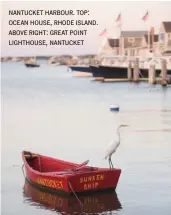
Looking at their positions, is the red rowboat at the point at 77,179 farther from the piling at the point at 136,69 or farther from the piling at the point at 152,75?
the piling at the point at 136,69

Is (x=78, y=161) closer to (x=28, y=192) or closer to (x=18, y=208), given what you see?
(x=28, y=192)

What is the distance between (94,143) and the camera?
1039 centimetres

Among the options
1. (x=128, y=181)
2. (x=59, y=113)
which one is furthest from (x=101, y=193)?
(x=59, y=113)

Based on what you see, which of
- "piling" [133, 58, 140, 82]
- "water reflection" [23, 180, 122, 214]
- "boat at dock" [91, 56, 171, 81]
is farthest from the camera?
"boat at dock" [91, 56, 171, 81]

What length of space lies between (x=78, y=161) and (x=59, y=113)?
19.2 feet

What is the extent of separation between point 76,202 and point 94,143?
10.7 feet

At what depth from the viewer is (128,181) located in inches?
311

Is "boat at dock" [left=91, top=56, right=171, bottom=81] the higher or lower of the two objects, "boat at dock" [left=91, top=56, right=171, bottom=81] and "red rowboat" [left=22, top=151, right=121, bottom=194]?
the lower

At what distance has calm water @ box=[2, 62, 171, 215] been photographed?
713cm

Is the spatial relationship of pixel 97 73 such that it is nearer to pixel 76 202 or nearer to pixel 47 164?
pixel 47 164

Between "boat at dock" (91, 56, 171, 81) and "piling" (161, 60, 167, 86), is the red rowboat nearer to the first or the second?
"piling" (161, 60, 167, 86)

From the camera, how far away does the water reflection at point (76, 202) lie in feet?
22.8

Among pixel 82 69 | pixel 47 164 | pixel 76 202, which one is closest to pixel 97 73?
pixel 82 69

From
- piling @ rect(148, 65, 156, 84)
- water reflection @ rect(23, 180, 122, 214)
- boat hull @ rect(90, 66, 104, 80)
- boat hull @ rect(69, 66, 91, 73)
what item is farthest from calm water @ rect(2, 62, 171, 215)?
boat hull @ rect(69, 66, 91, 73)
